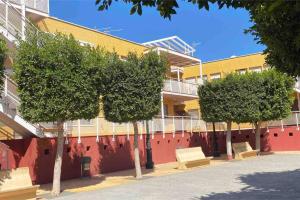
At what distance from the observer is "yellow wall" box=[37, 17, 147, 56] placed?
2264cm

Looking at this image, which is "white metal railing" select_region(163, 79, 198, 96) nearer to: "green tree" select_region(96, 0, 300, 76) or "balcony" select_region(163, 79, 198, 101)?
"balcony" select_region(163, 79, 198, 101)

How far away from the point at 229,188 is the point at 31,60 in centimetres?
735

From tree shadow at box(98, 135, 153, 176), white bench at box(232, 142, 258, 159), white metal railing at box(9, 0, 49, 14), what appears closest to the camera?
white metal railing at box(9, 0, 49, 14)

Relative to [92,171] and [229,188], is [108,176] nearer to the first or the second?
[92,171]

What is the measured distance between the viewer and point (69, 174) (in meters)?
18.5

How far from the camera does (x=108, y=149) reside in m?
21.0

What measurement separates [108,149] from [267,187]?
9.65 m

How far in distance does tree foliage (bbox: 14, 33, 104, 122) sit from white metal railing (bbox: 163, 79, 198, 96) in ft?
47.5

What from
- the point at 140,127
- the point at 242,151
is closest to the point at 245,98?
the point at 242,151

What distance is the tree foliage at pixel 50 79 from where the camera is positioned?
13703 millimetres

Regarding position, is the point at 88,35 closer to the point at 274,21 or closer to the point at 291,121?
the point at 291,121

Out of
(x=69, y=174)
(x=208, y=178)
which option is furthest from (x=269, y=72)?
(x=69, y=174)

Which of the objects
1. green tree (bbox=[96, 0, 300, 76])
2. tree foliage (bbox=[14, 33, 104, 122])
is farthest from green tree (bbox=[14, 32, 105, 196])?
green tree (bbox=[96, 0, 300, 76])

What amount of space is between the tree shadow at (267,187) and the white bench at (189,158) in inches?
179
